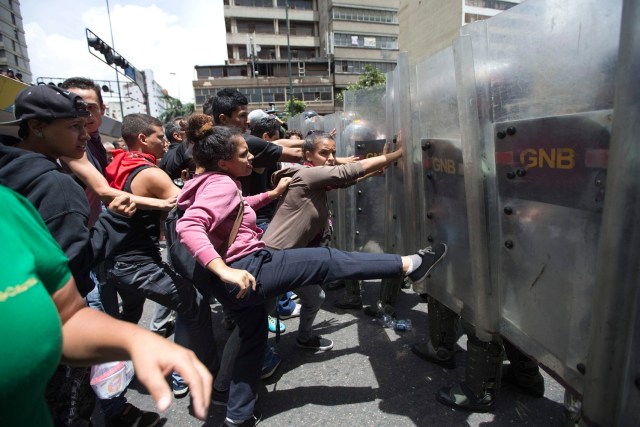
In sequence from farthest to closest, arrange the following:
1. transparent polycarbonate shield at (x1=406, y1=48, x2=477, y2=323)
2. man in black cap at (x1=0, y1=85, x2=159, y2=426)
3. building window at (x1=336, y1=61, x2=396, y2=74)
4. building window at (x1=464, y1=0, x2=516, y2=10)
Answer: building window at (x1=336, y1=61, x2=396, y2=74), building window at (x1=464, y1=0, x2=516, y2=10), transparent polycarbonate shield at (x1=406, y1=48, x2=477, y2=323), man in black cap at (x1=0, y1=85, x2=159, y2=426)

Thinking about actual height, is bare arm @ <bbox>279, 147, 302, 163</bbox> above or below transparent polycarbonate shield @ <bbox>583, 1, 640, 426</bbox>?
above

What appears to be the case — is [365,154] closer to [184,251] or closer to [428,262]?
[428,262]

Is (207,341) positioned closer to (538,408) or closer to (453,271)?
(453,271)

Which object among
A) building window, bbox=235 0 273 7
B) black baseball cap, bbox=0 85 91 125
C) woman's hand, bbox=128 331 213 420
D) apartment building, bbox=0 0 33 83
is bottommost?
woman's hand, bbox=128 331 213 420

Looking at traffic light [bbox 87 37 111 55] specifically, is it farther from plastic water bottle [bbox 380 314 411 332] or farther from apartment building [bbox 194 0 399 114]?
apartment building [bbox 194 0 399 114]

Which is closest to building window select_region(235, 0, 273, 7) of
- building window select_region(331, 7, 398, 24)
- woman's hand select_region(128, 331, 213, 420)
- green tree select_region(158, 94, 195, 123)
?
building window select_region(331, 7, 398, 24)

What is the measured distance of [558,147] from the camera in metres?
1.29

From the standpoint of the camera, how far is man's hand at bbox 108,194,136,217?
6.38 feet

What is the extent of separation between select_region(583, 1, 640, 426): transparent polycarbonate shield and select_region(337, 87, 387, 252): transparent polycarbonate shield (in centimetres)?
206

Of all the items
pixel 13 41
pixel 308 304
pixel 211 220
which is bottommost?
pixel 308 304

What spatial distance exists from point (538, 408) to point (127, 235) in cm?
263

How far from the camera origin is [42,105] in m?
Answer: 1.48

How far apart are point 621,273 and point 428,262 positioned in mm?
1044

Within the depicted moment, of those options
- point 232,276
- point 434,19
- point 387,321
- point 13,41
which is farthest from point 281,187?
point 13,41
